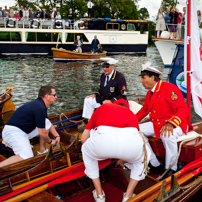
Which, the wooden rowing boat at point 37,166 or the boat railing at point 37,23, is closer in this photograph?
the wooden rowing boat at point 37,166

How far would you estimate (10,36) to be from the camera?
76.4 ft

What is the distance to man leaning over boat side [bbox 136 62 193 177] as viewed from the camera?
3.47 metres

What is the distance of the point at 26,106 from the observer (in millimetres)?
3701

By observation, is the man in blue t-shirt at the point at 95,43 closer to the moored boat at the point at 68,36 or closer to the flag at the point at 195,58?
the moored boat at the point at 68,36

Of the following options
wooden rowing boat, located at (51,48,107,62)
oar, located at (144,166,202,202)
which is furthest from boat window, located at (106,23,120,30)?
oar, located at (144,166,202,202)

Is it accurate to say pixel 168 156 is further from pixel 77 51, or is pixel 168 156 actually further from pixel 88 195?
pixel 77 51

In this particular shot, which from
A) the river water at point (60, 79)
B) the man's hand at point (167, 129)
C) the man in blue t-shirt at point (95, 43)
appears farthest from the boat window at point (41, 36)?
the man's hand at point (167, 129)

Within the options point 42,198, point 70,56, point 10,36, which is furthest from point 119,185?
point 10,36

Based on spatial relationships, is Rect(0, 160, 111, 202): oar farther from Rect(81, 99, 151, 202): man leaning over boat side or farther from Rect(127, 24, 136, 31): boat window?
Rect(127, 24, 136, 31): boat window

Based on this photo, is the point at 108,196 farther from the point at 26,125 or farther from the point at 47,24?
the point at 47,24

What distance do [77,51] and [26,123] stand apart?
691 inches

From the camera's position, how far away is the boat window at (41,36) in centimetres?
2378

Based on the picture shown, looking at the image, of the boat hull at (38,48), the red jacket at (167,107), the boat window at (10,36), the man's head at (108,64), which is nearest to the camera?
the red jacket at (167,107)

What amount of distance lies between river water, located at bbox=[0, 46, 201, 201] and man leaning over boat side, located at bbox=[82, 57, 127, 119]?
383 cm
